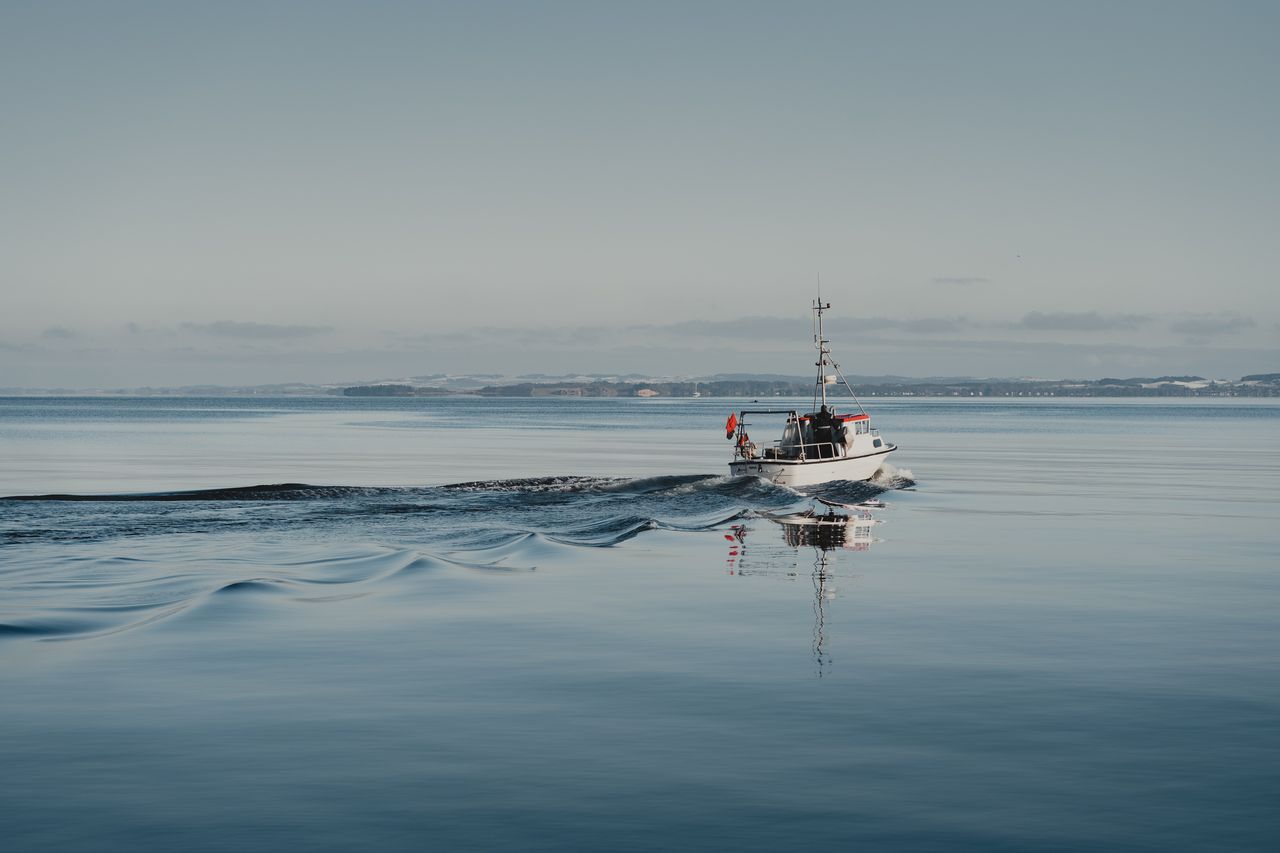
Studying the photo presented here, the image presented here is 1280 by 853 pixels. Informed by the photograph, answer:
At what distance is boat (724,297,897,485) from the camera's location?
53.9 m

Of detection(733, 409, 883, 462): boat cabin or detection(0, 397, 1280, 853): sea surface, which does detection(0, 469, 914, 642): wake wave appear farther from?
detection(733, 409, 883, 462): boat cabin

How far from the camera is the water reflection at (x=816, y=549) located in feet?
75.9

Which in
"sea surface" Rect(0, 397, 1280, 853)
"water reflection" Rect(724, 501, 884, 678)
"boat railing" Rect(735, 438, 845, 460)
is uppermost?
"boat railing" Rect(735, 438, 845, 460)

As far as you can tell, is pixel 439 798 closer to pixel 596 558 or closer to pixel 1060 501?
pixel 596 558

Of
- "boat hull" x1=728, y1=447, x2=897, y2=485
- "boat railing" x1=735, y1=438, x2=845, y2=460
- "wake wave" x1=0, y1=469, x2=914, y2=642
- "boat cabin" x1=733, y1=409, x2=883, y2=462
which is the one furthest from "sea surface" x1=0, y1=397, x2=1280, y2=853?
"boat cabin" x1=733, y1=409, x2=883, y2=462

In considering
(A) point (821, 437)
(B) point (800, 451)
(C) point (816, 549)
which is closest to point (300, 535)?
(C) point (816, 549)

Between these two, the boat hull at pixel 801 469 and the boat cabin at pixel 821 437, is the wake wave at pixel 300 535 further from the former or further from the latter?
the boat cabin at pixel 821 437

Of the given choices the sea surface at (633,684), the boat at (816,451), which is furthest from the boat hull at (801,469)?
the sea surface at (633,684)

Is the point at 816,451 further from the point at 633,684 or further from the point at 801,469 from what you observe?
the point at 633,684

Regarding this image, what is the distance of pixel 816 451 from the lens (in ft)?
189

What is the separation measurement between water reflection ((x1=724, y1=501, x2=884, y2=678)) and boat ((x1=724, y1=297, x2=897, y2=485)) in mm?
6496

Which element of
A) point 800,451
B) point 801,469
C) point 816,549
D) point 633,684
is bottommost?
point 816,549

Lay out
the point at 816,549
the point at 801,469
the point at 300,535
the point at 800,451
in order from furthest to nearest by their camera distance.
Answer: the point at 800,451 → the point at 801,469 → the point at 300,535 → the point at 816,549

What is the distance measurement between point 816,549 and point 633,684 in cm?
1808
